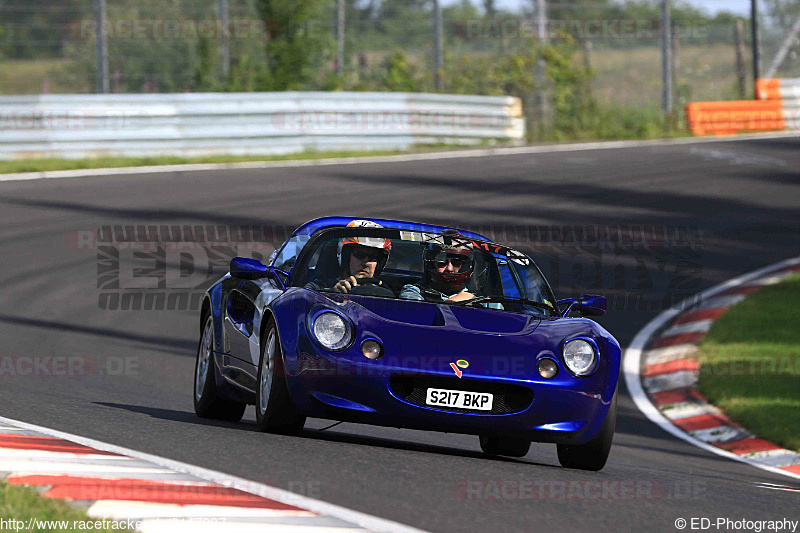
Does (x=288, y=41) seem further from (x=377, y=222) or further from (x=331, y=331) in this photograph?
(x=331, y=331)

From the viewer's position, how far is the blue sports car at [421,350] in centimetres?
667

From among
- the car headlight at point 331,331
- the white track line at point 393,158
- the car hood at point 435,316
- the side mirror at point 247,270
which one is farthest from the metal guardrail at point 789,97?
the car headlight at point 331,331

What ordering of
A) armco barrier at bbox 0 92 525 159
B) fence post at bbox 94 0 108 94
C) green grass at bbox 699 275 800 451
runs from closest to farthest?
green grass at bbox 699 275 800 451, armco barrier at bbox 0 92 525 159, fence post at bbox 94 0 108 94

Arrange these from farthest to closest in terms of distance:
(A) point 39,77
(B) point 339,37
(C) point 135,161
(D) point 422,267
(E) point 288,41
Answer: (A) point 39,77
(B) point 339,37
(E) point 288,41
(C) point 135,161
(D) point 422,267

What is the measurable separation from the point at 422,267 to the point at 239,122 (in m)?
15.9

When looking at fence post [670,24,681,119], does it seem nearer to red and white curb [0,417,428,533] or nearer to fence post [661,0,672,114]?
fence post [661,0,672,114]

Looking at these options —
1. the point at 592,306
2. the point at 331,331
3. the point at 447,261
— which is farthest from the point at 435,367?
the point at 592,306

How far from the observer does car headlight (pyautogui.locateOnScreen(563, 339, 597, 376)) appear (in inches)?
272

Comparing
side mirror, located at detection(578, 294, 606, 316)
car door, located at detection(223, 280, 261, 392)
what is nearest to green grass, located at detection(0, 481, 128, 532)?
car door, located at detection(223, 280, 261, 392)

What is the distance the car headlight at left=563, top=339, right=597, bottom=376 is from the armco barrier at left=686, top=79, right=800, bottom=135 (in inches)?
936

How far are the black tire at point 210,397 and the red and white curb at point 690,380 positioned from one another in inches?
156

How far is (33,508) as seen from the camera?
15.0ft

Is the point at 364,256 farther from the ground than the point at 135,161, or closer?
closer

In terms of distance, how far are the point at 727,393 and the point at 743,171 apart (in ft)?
41.9
